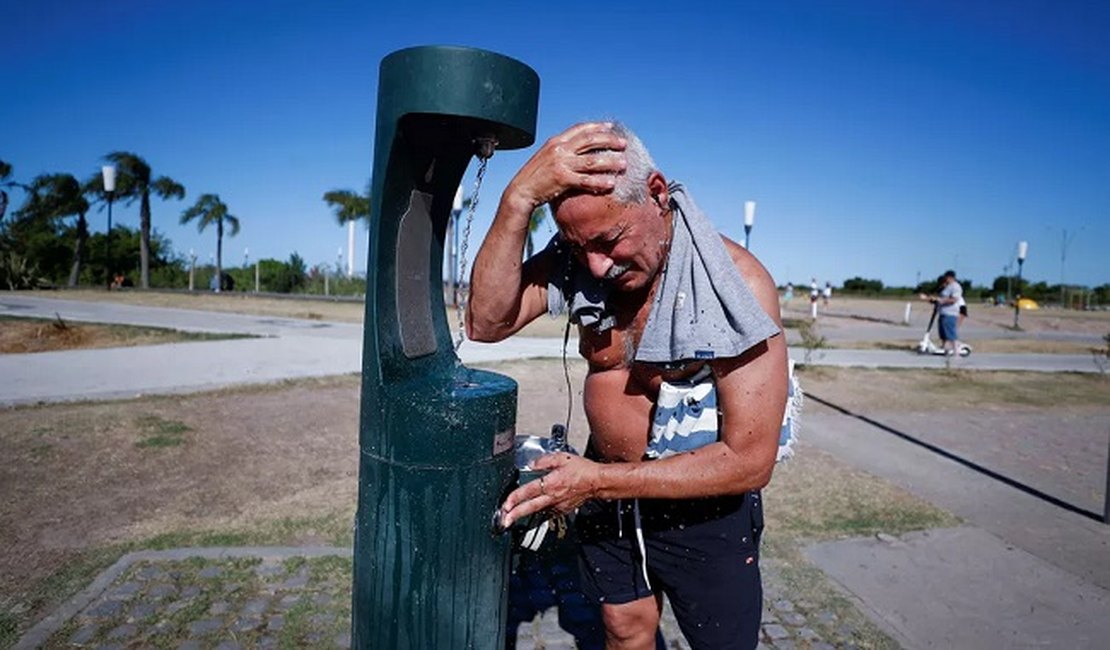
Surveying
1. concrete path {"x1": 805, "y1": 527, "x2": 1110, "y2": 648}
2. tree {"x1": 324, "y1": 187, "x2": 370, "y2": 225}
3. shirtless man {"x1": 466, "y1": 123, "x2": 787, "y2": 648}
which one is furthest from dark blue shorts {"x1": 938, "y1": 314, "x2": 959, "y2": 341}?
tree {"x1": 324, "y1": 187, "x2": 370, "y2": 225}

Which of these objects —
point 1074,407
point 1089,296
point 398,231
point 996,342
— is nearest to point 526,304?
point 398,231

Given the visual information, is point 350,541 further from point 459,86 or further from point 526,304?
point 459,86

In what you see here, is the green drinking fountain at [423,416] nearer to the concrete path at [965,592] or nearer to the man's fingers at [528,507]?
the man's fingers at [528,507]

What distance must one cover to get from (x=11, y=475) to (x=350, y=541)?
2.52 m

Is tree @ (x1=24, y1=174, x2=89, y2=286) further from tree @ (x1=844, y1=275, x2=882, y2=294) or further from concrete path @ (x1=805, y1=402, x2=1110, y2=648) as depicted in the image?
tree @ (x1=844, y1=275, x2=882, y2=294)

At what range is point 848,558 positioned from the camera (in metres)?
3.58

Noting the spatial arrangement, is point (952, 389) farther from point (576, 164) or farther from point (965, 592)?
point (576, 164)

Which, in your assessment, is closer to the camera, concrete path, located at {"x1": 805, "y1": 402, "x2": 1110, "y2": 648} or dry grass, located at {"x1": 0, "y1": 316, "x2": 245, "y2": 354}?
concrete path, located at {"x1": 805, "y1": 402, "x2": 1110, "y2": 648}

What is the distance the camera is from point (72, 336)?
33.6ft

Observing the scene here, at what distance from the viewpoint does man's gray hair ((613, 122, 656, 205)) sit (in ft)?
4.94

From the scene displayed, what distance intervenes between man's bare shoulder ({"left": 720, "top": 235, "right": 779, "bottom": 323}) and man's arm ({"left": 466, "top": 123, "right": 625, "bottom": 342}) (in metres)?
0.40

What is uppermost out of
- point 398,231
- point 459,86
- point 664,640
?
point 459,86

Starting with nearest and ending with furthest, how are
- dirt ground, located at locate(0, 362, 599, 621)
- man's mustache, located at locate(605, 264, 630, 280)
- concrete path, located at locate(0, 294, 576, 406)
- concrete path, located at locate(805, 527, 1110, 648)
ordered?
man's mustache, located at locate(605, 264, 630, 280) < concrete path, located at locate(805, 527, 1110, 648) < dirt ground, located at locate(0, 362, 599, 621) < concrete path, located at locate(0, 294, 576, 406)

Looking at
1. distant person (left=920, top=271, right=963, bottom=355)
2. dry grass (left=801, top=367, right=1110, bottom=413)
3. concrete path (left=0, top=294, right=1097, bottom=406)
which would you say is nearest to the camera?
concrete path (left=0, top=294, right=1097, bottom=406)
